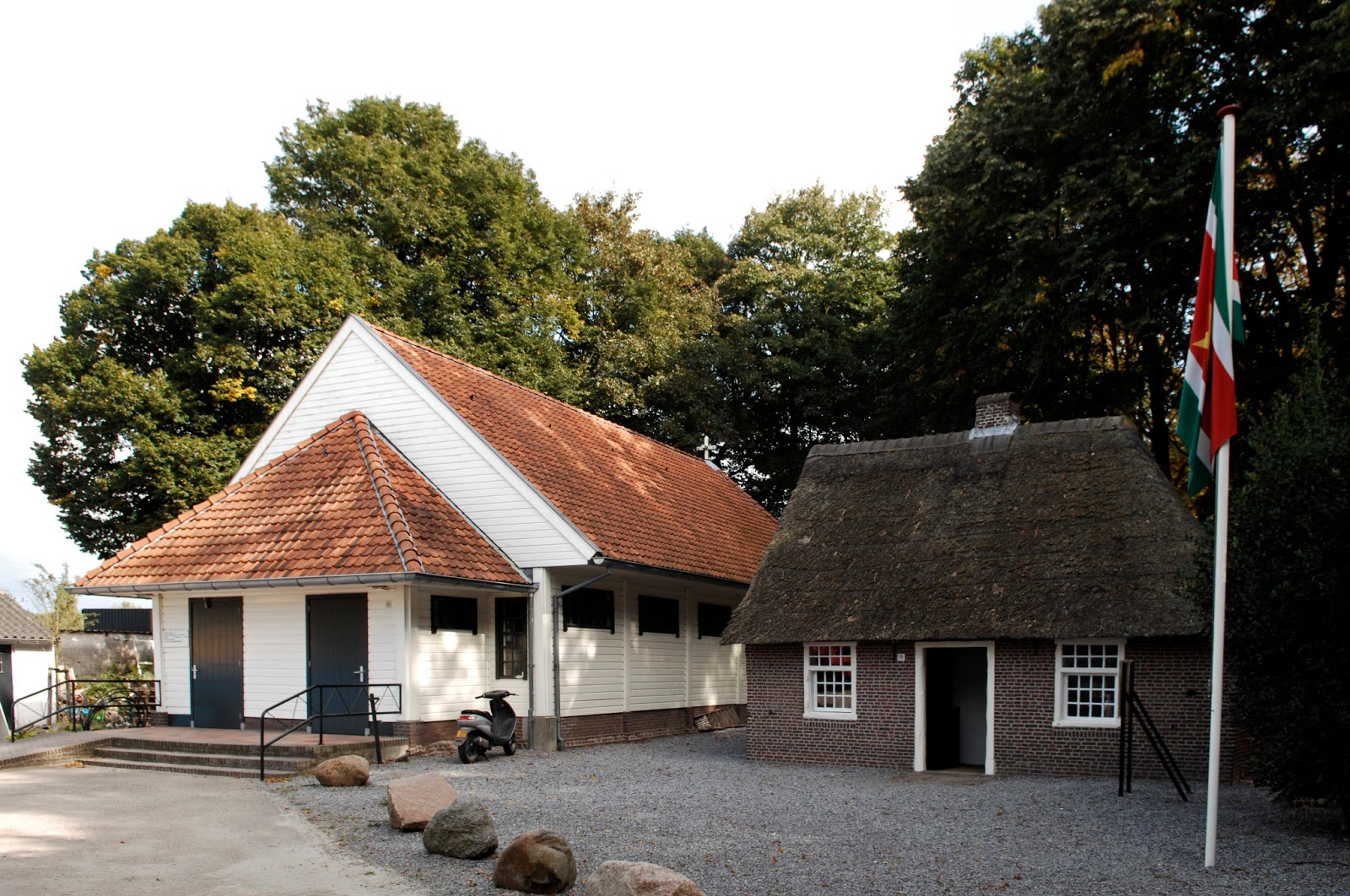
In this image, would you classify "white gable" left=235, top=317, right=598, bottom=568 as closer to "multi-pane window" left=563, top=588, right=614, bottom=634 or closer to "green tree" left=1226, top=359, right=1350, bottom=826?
"multi-pane window" left=563, top=588, right=614, bottom=634

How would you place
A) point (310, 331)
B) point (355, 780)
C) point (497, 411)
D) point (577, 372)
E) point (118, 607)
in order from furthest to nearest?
point (118, 607) < point (577, 372) < point (310, 331) < point (497, 411) < point (355, 780)

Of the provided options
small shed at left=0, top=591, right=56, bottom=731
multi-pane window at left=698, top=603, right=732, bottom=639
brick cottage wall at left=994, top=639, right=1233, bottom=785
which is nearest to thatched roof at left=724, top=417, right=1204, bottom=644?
brick cottage wall at left=994, top=639, right=1233, bottom=785

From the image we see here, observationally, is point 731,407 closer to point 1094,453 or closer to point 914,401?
point 914,401

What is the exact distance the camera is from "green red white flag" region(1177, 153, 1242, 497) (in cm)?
977

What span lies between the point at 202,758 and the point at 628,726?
8428mm

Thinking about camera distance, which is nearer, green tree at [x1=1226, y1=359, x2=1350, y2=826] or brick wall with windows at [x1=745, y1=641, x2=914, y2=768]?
green tree at [x1=1226, y1=359, x2=1350, y2=826]

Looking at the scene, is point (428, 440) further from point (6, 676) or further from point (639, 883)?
point (6, 676)

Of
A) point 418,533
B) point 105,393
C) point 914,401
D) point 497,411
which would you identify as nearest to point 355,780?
point 418,533

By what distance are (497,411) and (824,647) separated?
817cm

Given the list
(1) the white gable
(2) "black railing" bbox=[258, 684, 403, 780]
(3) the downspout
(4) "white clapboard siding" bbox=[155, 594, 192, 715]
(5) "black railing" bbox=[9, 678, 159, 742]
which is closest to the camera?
(2) "black railing" bbox=[258, 684, 403, 780]

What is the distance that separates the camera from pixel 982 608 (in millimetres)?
16328

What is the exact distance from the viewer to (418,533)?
693 inches

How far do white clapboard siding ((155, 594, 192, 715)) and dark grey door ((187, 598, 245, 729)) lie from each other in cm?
11

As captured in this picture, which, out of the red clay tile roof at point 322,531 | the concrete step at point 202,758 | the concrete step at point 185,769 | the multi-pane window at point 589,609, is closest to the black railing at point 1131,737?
the multi-pane window at point 589,609
